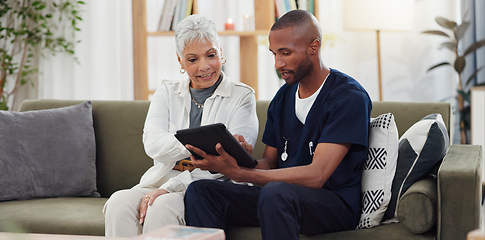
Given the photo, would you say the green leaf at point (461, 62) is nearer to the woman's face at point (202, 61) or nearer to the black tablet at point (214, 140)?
the woman's face at point (202, 61)

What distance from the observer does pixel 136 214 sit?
2.23 m

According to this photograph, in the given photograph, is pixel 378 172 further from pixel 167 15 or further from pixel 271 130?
Answer: pixel 167 15

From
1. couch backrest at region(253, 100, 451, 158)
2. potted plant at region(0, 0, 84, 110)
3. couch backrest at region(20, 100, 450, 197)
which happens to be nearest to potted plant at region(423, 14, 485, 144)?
couch backrest at region(253, 100, 451, 158)

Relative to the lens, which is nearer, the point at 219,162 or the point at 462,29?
the point at 219,162

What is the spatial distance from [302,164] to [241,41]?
2135 millimetres

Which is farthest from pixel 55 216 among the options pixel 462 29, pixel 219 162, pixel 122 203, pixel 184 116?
pixel 462 29

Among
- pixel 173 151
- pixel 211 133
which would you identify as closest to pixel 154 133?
pixel 173 151

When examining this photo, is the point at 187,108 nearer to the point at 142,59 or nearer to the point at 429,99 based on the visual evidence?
the point at 142,59

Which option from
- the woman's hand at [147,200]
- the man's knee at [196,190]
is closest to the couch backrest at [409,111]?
the man's knee at [196,190]

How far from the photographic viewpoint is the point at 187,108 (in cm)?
243

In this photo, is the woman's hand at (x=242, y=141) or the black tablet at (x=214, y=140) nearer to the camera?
the black tablet at (x=214, y=140)

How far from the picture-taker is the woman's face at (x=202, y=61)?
2361mm

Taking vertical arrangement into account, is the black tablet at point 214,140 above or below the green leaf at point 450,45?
below

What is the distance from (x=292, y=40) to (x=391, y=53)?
2.67 m
